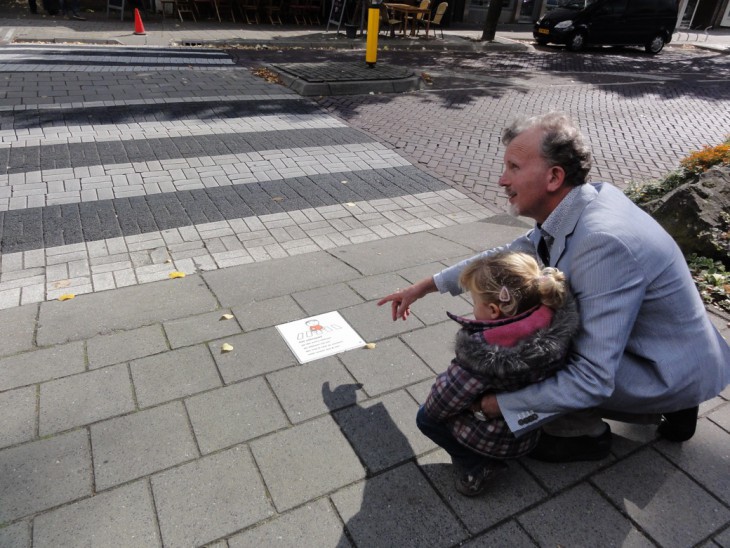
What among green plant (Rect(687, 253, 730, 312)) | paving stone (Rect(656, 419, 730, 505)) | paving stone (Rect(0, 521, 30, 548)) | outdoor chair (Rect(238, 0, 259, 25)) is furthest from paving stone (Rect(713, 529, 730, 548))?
outdoor chair (Rect(238, 0, 259, 25))

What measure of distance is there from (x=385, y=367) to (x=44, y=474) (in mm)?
1618

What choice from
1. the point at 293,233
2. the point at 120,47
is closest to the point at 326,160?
the point at 293,233

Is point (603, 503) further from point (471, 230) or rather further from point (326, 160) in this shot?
point (326, 160)

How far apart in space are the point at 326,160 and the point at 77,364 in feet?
13.7

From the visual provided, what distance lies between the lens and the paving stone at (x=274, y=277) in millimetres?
3615

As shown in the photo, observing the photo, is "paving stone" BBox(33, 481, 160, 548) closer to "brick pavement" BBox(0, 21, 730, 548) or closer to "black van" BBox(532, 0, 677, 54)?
"brick pavement" BBox(0, 21, 730, 548)

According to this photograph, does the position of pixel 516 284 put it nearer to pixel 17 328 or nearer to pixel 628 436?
pixel 628 436

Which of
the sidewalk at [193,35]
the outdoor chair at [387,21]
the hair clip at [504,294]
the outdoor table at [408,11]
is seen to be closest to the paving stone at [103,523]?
the hair clip at [504,294]

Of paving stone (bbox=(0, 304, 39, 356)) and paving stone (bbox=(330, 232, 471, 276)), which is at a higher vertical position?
paving stone (bbox=(330, 232, 471, 276))

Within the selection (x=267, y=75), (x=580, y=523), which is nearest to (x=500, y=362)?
(x=580, y=523)

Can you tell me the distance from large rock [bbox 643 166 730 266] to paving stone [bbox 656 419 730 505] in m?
2.17

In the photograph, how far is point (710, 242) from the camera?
421 centimetres

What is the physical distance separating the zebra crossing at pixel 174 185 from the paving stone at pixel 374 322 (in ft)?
3.56

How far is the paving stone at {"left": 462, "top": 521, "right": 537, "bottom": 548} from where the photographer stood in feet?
6.55
